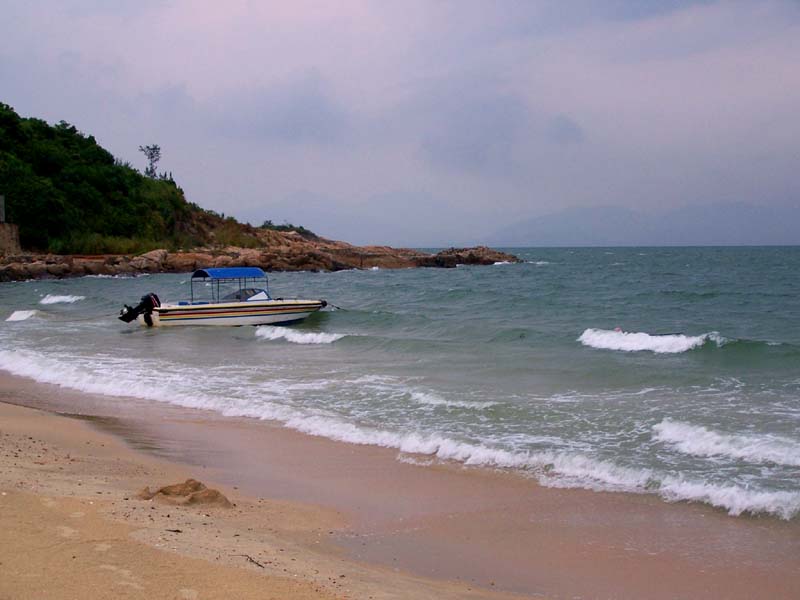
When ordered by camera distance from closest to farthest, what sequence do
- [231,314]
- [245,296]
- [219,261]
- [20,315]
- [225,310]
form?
[225,310]
[231,314]
[245,296]
[20,315]
[219,261]

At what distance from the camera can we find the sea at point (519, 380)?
30.5ft

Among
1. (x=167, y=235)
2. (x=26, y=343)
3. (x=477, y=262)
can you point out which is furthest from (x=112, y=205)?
(x=26, y=343)

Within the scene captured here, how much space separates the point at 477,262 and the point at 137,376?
221 ft

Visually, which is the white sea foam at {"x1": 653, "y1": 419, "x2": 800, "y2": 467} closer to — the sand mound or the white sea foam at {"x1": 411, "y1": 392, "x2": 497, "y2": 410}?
the white sea foam at {"x1": 411, "y1": 392, "x2": 497, "y2": 410}

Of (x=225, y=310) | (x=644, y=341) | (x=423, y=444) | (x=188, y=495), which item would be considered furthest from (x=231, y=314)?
(x=188, y=495)

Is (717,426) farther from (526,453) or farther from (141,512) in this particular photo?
(141,512)

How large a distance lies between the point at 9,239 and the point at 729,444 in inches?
2285

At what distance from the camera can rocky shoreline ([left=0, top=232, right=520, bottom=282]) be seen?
53188mm

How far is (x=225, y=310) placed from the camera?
2678 cm

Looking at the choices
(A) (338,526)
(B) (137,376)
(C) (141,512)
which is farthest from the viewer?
(B) (137,376)

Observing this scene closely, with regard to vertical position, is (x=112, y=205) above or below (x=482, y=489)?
above

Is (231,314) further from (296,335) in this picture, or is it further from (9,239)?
(9,239)

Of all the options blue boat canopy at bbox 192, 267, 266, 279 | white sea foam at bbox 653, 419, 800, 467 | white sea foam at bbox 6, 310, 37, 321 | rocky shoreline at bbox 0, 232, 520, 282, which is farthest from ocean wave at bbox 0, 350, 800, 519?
rocky shoreline at bbox 0, 232, 520, 282

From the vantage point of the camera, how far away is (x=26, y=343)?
21.2 m
